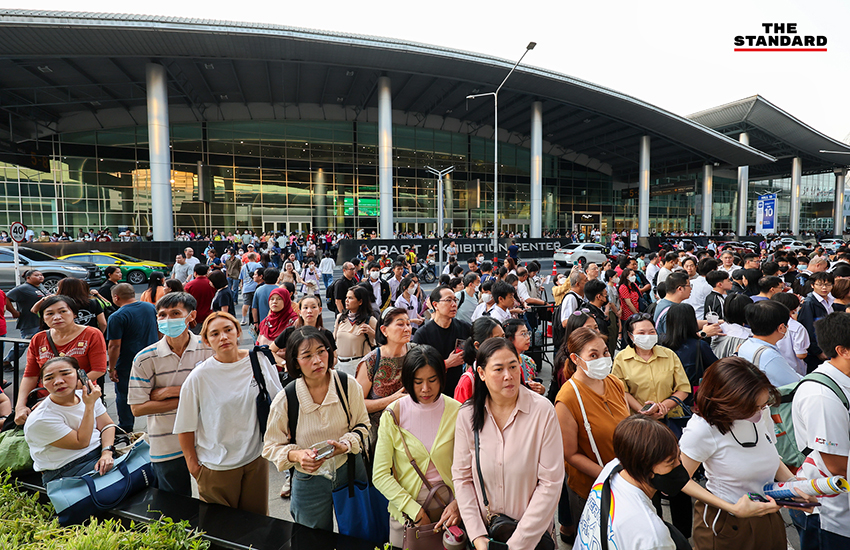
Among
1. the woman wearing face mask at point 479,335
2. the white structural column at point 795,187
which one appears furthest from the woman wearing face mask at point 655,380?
the white structural column at point 795,187

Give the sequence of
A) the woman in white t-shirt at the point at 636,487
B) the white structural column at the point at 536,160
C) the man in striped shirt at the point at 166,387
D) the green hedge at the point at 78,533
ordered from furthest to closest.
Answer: the white structural column at the point at 536,160
the man in striped shirt at the point at 166,387
the green hedge at the point at 78,533
the woman in white t-shirt at the point at 636,487

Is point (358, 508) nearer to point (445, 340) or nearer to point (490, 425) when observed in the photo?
point (490, 425)

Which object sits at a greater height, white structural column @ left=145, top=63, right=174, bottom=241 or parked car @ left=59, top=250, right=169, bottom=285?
white structural column @ left=145, top=63, right=174, bottom=241

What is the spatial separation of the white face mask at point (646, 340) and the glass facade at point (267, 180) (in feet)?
119

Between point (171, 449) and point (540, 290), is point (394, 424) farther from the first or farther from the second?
point (540, 290)

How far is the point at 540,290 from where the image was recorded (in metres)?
8.66

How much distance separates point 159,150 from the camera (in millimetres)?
23359

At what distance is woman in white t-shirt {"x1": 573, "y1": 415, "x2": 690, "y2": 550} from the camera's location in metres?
1.74

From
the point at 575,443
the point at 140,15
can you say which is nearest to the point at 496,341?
the point at 575,443

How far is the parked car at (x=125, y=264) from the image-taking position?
1770 centimetres

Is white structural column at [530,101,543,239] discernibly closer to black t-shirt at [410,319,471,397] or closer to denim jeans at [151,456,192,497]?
black t-shirt at [410,319,471,397]

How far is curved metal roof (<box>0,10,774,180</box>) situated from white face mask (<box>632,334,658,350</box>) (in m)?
24.5

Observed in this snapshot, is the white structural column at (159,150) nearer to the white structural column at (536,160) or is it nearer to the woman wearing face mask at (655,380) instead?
the white structural column at (536,160)

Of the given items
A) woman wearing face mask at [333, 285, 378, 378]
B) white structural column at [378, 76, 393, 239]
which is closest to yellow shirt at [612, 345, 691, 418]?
woman wearing face mask at [333, 285, 378, 378]
